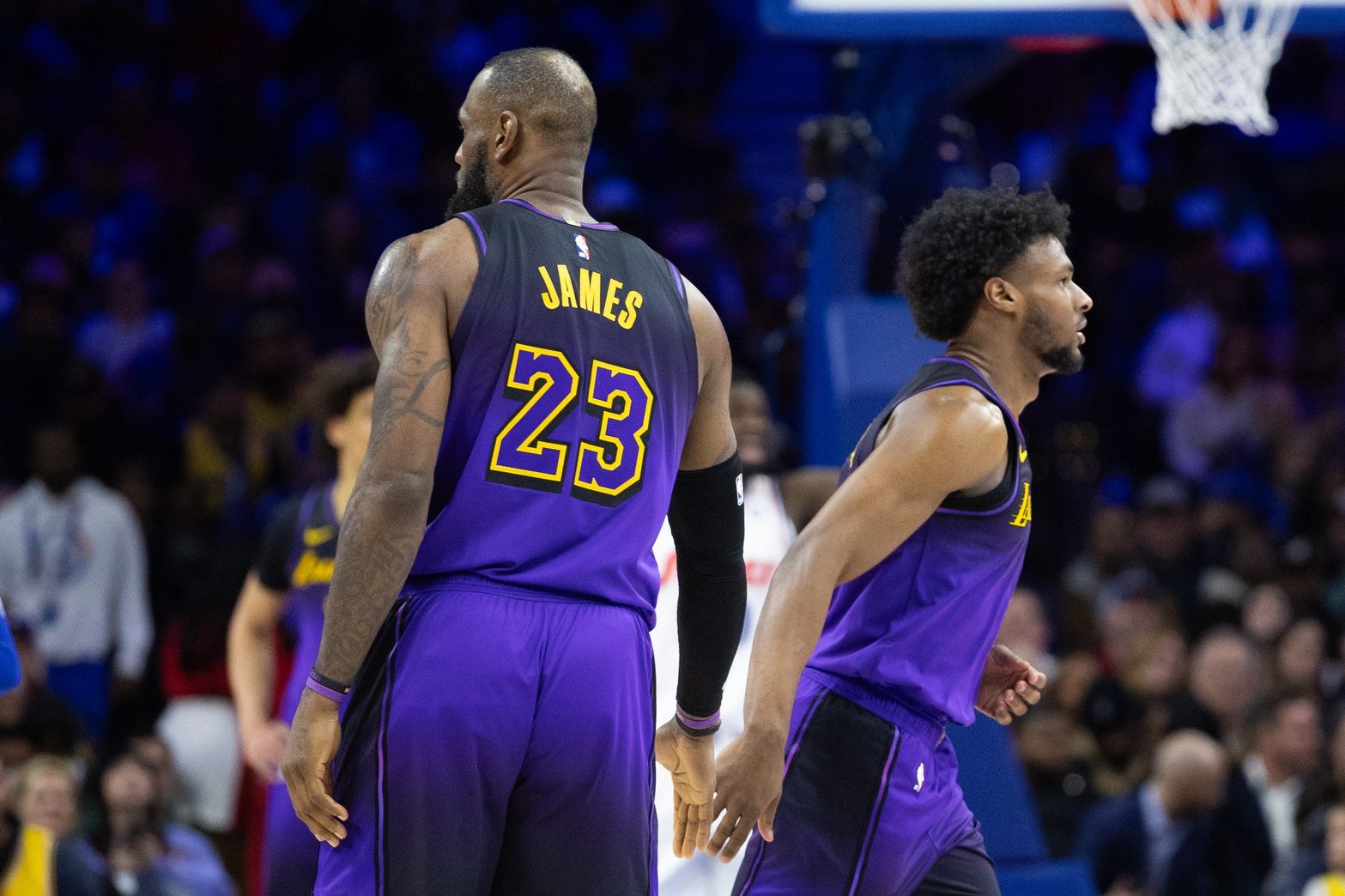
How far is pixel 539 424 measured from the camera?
329 centimetres

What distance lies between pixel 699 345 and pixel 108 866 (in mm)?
5021

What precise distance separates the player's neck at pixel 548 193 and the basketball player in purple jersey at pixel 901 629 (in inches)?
31.6

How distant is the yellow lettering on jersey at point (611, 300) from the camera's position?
11.2ft

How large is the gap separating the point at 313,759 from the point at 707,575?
3.19ft

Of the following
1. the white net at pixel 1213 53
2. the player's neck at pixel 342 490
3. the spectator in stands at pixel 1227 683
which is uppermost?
the white net at pixel 1213 53

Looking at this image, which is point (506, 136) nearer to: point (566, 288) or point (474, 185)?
point (474, 185)

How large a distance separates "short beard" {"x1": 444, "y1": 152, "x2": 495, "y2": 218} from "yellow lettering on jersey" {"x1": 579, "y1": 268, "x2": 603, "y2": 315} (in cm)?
31

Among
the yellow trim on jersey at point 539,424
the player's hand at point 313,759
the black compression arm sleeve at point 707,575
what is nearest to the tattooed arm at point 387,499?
the player's hand at point 313,759

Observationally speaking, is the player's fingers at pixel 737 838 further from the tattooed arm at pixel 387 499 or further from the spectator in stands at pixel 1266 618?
the spectator in stands at pixel 1266 618

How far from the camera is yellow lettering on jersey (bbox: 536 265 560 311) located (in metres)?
3.33

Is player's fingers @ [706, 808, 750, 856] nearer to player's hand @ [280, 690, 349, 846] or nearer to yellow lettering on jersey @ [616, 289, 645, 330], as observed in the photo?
player's hand @ [280, 690, 349, 846]

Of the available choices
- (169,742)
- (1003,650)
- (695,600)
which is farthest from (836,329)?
(169,742)

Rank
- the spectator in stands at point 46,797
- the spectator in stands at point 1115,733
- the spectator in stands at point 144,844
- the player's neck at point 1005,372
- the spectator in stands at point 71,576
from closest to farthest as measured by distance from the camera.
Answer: the player's neck at point 1005,372
the spectator in stands at point 46,797
the spectator in stands at point 144,844
the spectator in stands at point 1115,733
the spectator in stands at point 71,576

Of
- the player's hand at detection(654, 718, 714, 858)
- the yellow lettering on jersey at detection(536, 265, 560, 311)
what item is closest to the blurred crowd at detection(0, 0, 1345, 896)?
the player's hand at detection(654, 718, 714, 858)
